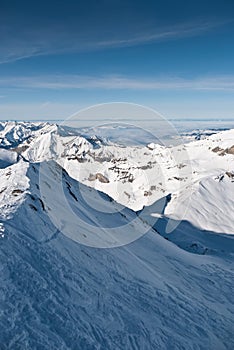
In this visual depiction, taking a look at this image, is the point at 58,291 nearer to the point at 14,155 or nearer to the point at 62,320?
the point at 62,320

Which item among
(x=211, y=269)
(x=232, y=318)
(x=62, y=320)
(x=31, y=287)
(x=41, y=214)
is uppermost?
(x=41, y=214)

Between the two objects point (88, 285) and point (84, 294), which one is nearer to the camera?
point (84, 294)

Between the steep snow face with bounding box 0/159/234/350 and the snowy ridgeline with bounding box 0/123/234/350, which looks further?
the snowy ridgeline with bounding box 0/123/234/350

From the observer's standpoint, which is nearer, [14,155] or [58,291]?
[58,291]

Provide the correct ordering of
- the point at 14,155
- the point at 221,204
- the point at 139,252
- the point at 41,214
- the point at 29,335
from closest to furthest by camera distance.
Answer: the point at 29,335
the point at 41,214
the point at 139,252
the point at 14,155
the point at 221,204

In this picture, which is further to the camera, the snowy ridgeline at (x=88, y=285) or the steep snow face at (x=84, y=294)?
the snowy ridgeline at (x=88, y=285)

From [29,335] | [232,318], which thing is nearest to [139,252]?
[232,318]

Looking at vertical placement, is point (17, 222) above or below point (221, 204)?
above

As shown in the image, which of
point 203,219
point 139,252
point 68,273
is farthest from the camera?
point 203,219
